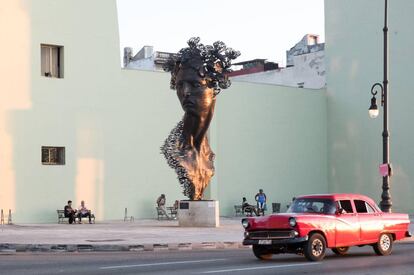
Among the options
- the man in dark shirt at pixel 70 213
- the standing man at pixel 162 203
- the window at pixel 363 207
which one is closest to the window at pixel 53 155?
the man in dark shirt at pixel 70 213

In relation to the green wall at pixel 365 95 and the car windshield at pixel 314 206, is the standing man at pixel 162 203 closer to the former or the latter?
the green wall at pixel 365 95

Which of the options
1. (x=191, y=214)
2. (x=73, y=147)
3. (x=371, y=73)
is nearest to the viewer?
(x=191, y=214)

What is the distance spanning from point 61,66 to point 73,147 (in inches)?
149

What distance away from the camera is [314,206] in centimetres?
1973

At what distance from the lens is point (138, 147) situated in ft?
141

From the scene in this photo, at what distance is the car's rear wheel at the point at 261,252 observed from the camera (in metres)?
19.2

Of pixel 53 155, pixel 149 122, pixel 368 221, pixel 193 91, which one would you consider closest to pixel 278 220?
pixel 368 221

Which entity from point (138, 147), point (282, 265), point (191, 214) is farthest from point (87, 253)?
point (138, 147)

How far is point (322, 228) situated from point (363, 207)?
6.94 ft

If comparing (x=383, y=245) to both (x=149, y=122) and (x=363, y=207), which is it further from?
(x=149, y=122)

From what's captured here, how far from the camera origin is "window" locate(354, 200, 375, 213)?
20297mm

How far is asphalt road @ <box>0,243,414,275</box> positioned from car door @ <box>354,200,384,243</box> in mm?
483

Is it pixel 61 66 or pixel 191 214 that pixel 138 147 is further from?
pixel 191 214

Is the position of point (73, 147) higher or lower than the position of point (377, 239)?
higher
